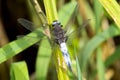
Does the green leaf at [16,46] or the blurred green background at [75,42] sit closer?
the green leaf at [16,46]

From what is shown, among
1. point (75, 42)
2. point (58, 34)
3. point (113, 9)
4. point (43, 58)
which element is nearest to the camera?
point (113, 9)

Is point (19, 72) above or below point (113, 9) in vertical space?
below

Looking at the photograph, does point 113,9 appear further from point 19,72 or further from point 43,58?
point 43,58

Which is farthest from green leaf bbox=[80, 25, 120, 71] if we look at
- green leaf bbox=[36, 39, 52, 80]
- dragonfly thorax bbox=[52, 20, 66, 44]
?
dragonfly thorax bbox=[52, 20, 66, 44]

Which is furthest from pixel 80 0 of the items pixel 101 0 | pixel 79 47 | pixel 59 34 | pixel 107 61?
pixel 101 0

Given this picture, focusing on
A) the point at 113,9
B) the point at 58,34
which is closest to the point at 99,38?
the point at 58,34

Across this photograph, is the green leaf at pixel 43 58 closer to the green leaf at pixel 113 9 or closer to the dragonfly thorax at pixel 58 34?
the dragonfly thorax at pixel 58 34

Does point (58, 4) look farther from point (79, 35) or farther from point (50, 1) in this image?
point (50, 1)

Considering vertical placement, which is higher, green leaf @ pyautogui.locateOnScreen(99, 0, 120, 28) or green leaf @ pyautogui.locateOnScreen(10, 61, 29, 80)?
green leaf @ pyautogui.locateOnScreen(99, 0, 120, 28)

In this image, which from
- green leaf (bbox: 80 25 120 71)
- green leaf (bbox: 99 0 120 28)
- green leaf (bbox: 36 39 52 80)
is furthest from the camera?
green leaf (bbox: 80 25 120 71)

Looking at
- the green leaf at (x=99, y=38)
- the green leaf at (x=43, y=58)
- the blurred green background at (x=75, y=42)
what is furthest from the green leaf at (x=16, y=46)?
the green leaf at (x=99, y=38)

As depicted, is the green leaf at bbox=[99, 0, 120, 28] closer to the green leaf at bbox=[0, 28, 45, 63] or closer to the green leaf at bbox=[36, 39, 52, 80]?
the green leaf at bbox=[0, 28, 45, 63]
